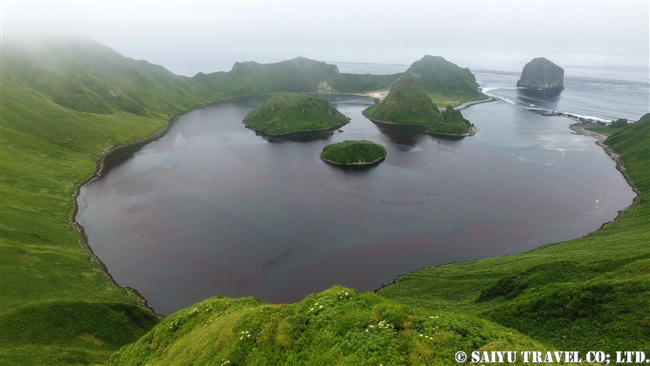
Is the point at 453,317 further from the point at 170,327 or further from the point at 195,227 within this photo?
the point at 195,227

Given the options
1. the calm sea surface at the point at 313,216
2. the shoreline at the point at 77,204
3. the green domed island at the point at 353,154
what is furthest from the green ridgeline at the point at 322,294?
the green domed island at the point at 353,154

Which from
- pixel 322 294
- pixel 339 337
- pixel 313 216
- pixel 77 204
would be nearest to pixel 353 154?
pixel 313 216

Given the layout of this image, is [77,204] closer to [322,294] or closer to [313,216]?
[313,216]

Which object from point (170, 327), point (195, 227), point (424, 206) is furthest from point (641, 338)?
point (195, 227)

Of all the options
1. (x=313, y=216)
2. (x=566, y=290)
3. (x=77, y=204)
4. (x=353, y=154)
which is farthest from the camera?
(x=353, y=154)

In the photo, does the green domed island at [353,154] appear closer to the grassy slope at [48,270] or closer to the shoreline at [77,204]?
the shoreline at [77,204]

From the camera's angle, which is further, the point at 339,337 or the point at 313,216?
the point at 313,216

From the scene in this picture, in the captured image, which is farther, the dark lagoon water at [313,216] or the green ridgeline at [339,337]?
the dark lagoon water at [313,216]
